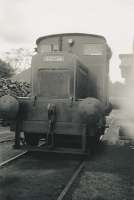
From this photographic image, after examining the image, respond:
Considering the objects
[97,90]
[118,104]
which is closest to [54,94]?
[97,90]

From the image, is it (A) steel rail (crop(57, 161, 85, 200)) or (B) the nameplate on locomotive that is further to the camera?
(B) the nameplate on locomotive

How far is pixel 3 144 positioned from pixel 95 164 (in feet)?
12.3

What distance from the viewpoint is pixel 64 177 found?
6414 millimetres

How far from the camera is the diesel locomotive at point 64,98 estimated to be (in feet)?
26.6

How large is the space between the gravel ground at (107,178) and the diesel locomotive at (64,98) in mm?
619

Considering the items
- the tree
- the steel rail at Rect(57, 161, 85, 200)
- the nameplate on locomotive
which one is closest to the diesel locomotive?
the nameplate on locomotive

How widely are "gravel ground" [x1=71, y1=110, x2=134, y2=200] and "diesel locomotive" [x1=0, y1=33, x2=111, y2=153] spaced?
2.03ft

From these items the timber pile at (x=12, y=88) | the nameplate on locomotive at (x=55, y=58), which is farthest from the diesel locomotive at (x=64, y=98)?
the timber pile at (x=12, y=88)

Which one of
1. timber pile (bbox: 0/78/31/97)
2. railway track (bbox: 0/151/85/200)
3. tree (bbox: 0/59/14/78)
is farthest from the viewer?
tree (bbox: 0/59/14/78)

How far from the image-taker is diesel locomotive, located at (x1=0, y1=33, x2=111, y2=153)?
319 inches

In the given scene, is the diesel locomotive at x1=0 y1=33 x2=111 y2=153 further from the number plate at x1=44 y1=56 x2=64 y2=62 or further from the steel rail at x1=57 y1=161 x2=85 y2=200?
the steel rail at x1=57 y1=161 x2=85 y2=200

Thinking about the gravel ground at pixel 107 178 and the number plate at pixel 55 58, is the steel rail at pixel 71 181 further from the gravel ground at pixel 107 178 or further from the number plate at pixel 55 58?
the number plate at pixel 55 58

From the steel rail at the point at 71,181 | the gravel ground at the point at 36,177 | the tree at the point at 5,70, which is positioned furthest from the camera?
the tree at the point at 5,70

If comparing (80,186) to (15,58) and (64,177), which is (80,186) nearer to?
(64,177)
